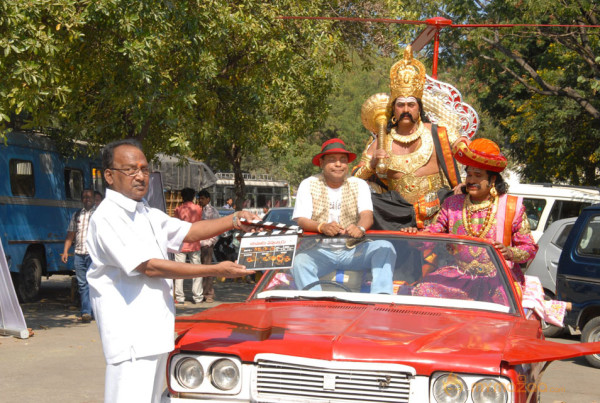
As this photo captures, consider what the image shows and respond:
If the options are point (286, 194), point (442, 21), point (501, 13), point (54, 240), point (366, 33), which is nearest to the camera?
point (442, 21)

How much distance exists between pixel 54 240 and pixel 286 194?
2626 centimetres

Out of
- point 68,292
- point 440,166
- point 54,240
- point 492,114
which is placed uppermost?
point 492,114

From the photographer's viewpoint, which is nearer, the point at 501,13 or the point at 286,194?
the point at 501,13

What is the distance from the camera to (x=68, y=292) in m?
16.2

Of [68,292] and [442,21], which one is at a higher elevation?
[442,21]

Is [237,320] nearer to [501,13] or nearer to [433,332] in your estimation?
[433,332]

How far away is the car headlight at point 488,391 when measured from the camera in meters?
3.49

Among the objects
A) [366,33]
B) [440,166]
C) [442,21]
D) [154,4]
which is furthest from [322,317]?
[366,33]

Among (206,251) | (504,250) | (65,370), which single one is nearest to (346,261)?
(504,250)

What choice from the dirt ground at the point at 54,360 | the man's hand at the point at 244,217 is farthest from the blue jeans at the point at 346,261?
the dirt ground at the point at 54,360

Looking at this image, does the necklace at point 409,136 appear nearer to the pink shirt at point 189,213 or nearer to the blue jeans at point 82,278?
the blue jeans at point 82,278

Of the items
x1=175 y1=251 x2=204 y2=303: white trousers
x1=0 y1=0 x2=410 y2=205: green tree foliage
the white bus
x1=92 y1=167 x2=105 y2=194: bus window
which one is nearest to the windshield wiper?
x1=0 y1=0 x2=410 y2=205: green tree foliage

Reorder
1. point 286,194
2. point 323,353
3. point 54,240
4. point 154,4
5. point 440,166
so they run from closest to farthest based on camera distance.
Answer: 1. point 323,353
2. point 440,166
3. point 154,4
4. point 54,240
5. point 286,194

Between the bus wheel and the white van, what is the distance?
9002 millimetres
